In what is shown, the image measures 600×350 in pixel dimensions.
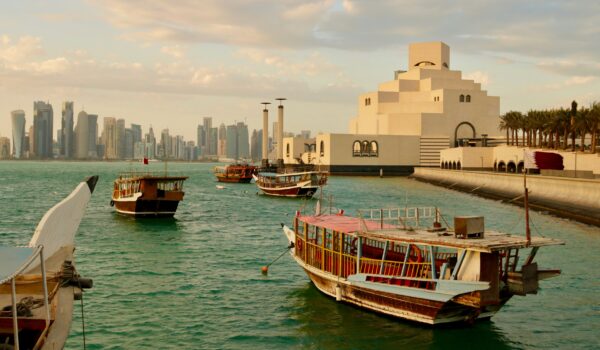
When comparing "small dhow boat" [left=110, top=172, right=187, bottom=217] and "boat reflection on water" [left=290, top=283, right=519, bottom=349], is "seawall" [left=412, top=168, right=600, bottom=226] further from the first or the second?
"small dhow boat" [left=110, top=172, right=187, bottom=217]

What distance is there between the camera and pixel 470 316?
18469mm

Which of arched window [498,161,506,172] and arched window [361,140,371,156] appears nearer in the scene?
arched window [498,161,506,172]

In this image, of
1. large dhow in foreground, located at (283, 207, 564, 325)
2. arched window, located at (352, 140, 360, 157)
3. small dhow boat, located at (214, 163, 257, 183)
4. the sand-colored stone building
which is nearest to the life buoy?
large dhow in foreground, located at (283, 207, 564, 325)

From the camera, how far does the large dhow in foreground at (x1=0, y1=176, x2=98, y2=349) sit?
10461mm

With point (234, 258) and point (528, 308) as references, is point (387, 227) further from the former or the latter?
point (234, 258)

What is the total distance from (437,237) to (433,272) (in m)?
1.05

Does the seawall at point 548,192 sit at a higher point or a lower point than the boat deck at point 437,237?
lower

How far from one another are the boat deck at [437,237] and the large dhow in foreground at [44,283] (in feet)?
30.2

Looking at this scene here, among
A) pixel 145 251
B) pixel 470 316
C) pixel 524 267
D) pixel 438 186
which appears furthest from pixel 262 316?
pixel 438 186

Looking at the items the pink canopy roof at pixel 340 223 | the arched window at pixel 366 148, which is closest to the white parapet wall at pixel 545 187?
the pink canopy roof at pixel 340 223

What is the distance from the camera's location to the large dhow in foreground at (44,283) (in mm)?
10461

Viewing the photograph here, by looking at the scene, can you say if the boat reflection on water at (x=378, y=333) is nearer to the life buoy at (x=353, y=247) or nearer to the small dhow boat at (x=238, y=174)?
the life buoy at (x=353, y=247)

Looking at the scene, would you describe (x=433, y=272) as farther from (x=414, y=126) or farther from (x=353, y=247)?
(x=414, y=126)

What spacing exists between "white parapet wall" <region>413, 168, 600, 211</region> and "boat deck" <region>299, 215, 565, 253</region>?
33184 millimetres
